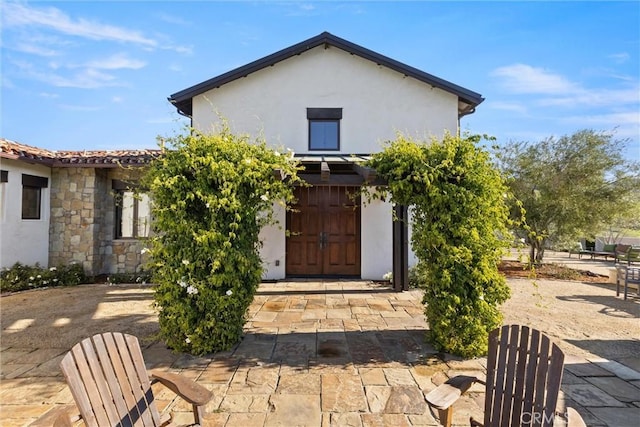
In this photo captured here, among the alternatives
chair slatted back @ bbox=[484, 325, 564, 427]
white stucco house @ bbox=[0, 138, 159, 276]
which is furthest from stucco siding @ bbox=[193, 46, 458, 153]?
chair slatted back @ bbox=[484, 325, 564, 427]

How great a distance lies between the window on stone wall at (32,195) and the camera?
8727mm

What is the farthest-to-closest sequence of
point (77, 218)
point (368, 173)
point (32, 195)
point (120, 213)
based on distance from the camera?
1. point (120, 213)
2. point (77, 218)
3. point (32, 195)
4. point (368, 173)

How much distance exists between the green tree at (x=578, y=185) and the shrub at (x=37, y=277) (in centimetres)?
1385

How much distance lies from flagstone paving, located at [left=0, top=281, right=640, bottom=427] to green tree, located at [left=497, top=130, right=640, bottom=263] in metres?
8.60

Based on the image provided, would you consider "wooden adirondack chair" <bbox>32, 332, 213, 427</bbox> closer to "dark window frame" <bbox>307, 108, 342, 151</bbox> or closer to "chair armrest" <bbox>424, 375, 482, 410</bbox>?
"chair armrest" <bbox>424, 375, 482, 410</bbox>

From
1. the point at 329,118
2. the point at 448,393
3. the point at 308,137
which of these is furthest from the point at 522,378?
the point at 329,118

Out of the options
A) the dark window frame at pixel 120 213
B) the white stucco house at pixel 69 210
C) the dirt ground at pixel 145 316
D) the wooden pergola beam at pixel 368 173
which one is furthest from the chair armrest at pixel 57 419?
the dark window frame at pixel 120 213

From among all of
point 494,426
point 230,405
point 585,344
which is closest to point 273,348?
point 230,405

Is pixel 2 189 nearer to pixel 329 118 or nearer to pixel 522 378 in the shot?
pixel 329 118

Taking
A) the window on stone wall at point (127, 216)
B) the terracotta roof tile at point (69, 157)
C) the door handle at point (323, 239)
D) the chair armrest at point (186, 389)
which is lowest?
the chair armrest at point (186, 389)

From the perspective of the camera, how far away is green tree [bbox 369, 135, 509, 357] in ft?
13.9

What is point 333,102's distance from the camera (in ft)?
31.2

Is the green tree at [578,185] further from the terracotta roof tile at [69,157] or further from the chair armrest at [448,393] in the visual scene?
the terracotta roof tile at [69,157]

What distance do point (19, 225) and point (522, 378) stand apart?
11.4m
